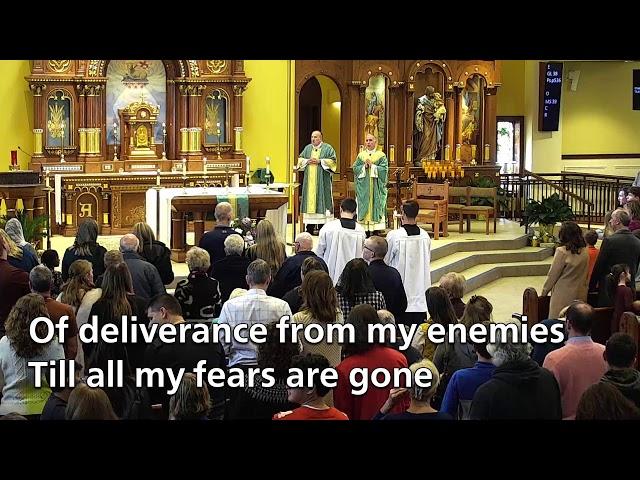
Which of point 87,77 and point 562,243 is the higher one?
point 87,77

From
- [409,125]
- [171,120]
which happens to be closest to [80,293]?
[171,120]

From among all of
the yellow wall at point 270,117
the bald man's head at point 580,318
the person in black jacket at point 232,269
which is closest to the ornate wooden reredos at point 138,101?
the yellow wall at point 270,117

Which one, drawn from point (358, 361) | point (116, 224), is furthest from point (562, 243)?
point (116, 224)

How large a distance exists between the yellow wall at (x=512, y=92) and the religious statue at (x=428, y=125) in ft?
12.4

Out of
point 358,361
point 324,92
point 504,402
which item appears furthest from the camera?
point 324,92

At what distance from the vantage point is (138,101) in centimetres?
1833

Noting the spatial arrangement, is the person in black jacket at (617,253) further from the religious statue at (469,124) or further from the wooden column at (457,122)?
the religious statue at (469,124)

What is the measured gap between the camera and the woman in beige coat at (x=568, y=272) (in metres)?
10.3

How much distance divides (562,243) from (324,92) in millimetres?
12474

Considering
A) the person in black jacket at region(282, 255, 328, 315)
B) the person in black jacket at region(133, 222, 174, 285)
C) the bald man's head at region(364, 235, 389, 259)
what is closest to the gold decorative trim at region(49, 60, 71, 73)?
the person in black jacket at region(133, 222, 174, 285)

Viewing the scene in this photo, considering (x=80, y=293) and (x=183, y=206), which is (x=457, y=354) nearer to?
(x=80, y=293)

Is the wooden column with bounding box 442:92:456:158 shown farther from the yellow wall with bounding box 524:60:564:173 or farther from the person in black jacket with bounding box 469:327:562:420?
the person in black jacket with bounding box 469:327:562:420
